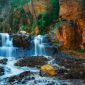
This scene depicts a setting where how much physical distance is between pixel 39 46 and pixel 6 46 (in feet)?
10.8

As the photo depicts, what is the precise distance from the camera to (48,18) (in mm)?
34125

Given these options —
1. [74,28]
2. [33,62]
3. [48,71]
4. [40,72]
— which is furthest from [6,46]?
[48,71]

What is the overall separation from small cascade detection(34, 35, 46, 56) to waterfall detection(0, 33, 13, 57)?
236 centimetres

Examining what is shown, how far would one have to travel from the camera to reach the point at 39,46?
28.1 meters

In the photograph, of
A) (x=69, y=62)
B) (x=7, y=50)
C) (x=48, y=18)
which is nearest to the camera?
(x=69, y=62)

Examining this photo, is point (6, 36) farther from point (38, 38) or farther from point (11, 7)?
point (11, 7)

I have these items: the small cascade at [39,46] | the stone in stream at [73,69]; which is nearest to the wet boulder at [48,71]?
the stone in stream at [73,69]

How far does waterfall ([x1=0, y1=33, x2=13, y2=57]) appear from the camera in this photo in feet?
89.0

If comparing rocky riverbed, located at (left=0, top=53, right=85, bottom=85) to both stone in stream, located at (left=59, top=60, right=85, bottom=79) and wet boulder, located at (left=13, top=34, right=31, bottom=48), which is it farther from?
wet boulder, located at (left=13, top=34, right=31, bottom=48)

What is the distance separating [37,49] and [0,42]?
399cm

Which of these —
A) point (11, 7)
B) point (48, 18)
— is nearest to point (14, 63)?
point (48, 18)

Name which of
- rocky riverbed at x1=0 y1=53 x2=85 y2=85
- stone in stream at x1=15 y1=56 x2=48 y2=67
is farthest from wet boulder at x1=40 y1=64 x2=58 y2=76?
stone in stream at x1=15 y1=56 x2=48 y2=67

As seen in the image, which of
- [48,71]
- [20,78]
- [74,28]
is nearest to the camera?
[20,78]

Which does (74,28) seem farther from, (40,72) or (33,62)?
(40,72)
